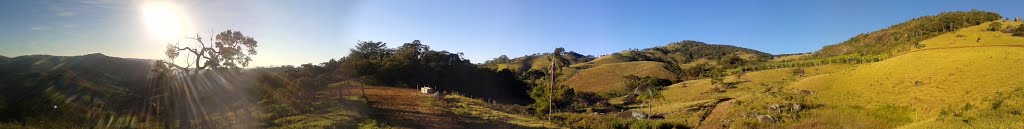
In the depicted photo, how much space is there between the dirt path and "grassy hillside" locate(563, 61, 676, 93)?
72.8m

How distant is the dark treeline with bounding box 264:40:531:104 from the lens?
6681 centimetres

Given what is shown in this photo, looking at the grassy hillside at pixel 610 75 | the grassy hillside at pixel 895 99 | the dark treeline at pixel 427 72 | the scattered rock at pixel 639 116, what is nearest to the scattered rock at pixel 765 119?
the grassy hillside at pixel 895 99

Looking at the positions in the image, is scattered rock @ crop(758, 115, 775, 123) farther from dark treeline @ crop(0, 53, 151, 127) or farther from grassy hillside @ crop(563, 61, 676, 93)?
grassy hillside @ crop(563, 61, 676, 93)

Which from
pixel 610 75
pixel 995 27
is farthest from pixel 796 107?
pixel 610 75

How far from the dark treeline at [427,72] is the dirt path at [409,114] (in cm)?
1363

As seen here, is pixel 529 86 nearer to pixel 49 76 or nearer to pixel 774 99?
pixel 774 99

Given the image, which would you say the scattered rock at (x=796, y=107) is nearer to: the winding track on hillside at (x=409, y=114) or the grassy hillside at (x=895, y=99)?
the grassy hillside at (x=895, y=99)

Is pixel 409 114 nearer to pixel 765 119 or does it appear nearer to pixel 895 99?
pixel 765 119

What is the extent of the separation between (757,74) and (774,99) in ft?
126

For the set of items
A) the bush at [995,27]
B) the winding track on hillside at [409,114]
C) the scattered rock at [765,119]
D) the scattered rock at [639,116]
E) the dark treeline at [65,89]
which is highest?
the bush at [995,27]

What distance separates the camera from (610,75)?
13962cm

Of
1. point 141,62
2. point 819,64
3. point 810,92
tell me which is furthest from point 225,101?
point 819,64

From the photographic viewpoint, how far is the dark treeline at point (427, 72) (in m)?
66.8

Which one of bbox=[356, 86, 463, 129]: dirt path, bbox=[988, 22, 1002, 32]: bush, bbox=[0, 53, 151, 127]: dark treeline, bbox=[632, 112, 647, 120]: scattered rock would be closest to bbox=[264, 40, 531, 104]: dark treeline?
bbox=[356, 86, 463, 129]: dirt path
